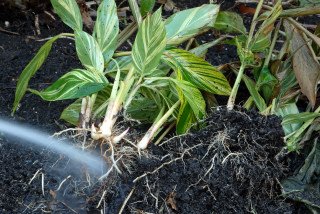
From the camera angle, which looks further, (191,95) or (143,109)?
(143,109)

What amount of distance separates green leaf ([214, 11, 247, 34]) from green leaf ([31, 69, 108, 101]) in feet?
1.31

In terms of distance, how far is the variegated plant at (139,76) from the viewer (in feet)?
4.04

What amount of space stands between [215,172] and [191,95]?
17cm

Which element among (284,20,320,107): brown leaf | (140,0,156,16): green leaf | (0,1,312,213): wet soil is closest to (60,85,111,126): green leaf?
(0,1,312,213): wet soil

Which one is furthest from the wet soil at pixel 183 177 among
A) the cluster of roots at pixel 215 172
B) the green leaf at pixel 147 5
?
the green leaf at pixel 147 5

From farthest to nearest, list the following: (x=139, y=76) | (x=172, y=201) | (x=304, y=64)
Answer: (x=304, y=64)
(x=139, y=76)
(x=172, y=201)

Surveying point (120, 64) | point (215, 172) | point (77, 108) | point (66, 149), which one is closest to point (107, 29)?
point (120, 64)

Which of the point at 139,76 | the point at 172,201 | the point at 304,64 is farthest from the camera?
the point at 304,64

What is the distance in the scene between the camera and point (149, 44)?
4.04 ft

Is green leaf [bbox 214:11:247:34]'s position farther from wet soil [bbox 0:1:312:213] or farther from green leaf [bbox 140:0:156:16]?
wet soil [bbox 0:1:312:213]

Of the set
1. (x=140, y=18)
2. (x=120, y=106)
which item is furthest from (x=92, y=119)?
(x=140, y=18)

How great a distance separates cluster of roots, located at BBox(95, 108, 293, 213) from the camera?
1.19 metres

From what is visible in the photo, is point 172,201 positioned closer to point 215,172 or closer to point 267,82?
point 215,172

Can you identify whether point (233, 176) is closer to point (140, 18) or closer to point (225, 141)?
point (225, 141)
